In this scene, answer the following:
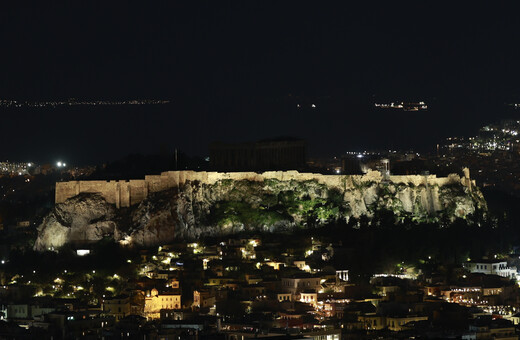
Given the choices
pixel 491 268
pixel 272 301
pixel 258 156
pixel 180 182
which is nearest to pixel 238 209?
A: pixel 180 182

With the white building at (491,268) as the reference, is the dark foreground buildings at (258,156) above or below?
above

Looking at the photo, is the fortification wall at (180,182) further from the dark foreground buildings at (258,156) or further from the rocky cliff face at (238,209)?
the dark foreground buildings at (258,156)

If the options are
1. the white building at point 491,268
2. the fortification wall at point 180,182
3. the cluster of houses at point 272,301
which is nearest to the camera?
the cluster of houses at point 272,301

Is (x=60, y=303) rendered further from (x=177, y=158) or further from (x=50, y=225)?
(x=177, y=158)

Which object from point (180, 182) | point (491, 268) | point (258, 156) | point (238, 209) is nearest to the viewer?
point (491, 268)

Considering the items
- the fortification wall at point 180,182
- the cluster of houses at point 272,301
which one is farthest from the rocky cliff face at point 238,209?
the cluster of houses at point 272,301

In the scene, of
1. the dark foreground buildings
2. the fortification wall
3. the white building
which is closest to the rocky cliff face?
the fortification wall

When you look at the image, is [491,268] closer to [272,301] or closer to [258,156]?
[272,301]
